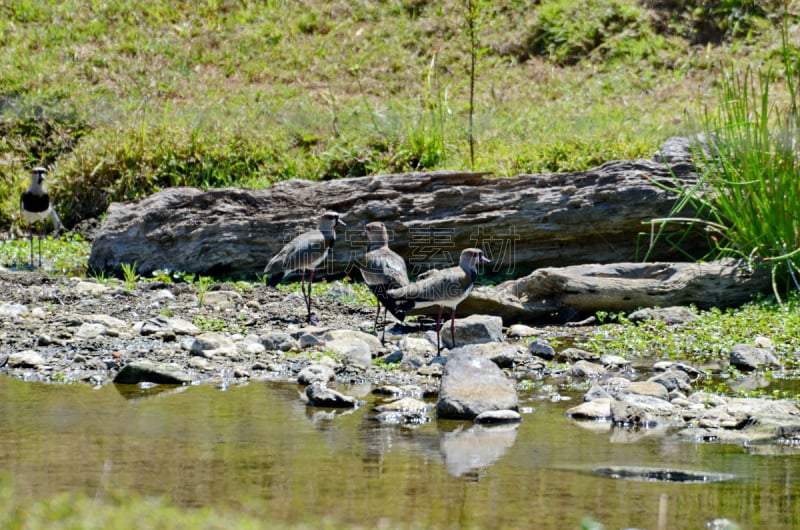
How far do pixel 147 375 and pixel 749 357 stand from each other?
447cm

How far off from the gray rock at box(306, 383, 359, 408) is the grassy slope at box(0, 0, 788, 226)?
6652 millimetres

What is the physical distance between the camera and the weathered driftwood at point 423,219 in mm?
10500

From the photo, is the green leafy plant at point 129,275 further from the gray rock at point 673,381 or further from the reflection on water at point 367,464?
the gray rock at point 673,381

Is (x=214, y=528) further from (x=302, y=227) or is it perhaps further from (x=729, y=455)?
(x=302, y=227)

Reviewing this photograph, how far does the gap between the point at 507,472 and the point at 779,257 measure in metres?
5.31

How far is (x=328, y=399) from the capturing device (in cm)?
638

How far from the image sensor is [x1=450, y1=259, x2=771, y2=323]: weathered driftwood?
952 cm

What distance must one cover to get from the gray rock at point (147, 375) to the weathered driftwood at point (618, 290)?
334cm

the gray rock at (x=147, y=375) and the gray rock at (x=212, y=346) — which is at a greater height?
the gray rock at (x=147, y=375)

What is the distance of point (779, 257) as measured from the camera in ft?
30.2

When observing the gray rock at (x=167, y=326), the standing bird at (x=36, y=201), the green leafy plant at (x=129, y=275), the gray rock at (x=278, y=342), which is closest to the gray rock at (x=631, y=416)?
the gray rock at (x=278, y=342)

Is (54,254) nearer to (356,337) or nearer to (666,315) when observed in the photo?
(356,337)

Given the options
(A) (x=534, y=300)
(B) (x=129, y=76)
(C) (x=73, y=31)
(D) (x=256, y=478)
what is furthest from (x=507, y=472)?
(C) (x=73, y=31)

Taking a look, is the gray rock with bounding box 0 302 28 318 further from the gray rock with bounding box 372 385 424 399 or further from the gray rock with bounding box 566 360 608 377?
the gray rock with bounding box 566 360 608 377
